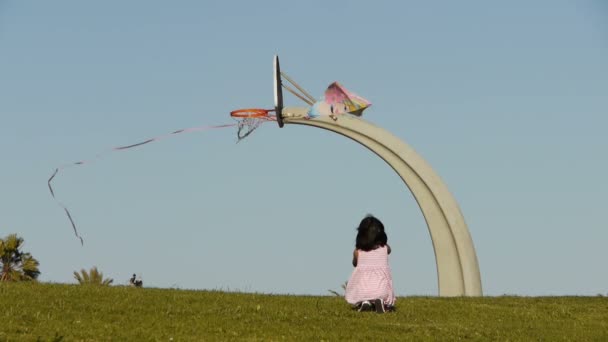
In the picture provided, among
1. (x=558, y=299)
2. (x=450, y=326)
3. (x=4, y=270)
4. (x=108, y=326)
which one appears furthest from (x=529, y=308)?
(x=4, y=270)

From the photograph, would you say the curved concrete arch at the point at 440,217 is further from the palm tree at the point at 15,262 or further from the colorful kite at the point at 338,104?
the palm tree at the point at 15,262

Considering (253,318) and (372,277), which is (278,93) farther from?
(253,318)

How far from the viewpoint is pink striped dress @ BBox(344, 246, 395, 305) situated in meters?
18.4

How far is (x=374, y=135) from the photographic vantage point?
3153 centimetres

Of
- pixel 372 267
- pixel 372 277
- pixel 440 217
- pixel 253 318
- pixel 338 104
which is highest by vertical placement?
pixel 338 104

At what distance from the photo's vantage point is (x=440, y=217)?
31219 millimetres

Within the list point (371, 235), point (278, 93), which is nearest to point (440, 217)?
point (278, 93)

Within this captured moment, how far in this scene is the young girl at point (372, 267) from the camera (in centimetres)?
1841

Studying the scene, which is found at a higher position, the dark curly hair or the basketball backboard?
the basketball backboard

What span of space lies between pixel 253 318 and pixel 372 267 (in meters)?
2.50

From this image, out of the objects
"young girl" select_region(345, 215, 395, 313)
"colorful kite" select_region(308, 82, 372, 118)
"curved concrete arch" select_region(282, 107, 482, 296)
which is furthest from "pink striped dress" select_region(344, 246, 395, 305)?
"colorful kite" select_region(308, 82, 372, 118)

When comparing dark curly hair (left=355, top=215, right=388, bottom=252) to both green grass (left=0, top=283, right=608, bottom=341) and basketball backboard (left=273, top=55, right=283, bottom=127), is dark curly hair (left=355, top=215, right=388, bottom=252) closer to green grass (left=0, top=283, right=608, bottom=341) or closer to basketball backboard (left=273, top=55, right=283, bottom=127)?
green grass (left=0, top=283, right=608, bottom=341)

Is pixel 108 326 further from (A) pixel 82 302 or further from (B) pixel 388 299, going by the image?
(B) pixel 388 299

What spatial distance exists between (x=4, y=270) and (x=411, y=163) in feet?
63.6
